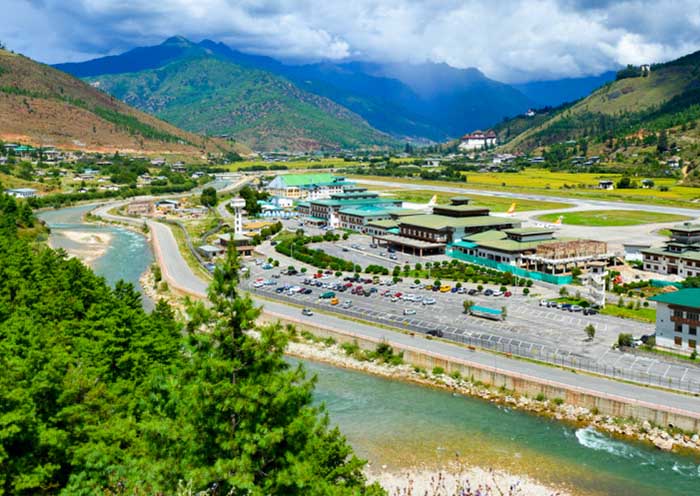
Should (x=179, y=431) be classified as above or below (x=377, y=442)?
above

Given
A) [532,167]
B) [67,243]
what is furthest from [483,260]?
[532,167]

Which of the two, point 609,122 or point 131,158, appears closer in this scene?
point 131,158

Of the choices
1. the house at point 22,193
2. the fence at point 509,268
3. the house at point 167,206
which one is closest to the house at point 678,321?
the fence at point 509,268

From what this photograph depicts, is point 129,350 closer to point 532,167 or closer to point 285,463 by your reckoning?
point 285,463

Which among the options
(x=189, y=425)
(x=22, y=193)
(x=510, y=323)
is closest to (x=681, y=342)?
(x=510, y=323)

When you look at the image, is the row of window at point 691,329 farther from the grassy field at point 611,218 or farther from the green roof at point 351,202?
the green roof at point 351,202

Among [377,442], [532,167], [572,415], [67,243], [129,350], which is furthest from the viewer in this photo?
[532,167]

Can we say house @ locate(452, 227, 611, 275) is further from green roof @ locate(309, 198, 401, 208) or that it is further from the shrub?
green roof @ locate(309, 198, 401, 208)
